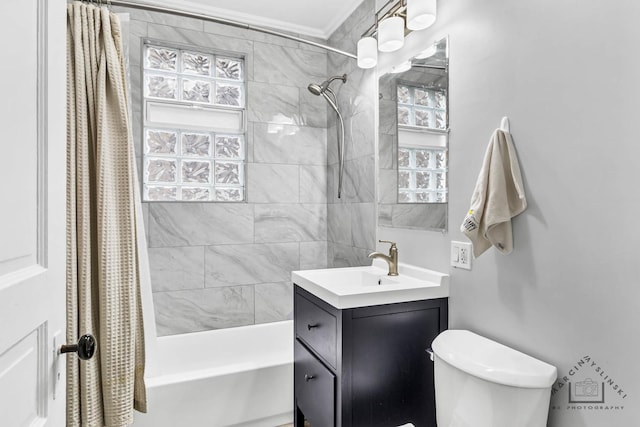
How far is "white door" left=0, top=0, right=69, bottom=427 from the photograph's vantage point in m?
0.64

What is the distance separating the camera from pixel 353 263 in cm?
257

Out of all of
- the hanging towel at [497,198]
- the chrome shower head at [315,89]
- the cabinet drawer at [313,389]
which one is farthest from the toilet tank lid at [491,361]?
the chrome shower head at [315,89]

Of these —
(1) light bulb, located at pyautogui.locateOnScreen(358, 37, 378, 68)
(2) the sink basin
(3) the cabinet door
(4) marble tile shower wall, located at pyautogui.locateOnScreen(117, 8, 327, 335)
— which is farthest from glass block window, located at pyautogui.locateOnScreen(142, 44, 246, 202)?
(3) the cabinet door

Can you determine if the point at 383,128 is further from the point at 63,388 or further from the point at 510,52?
the point at 63,388

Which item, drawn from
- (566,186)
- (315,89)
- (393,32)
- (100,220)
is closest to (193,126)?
(315,89)

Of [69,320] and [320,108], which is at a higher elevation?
[320,108]

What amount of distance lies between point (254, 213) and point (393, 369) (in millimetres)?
1631

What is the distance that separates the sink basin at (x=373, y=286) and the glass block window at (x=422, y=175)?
359mm

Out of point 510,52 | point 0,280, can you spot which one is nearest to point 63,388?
point 0,280

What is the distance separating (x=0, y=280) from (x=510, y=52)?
5.21 ft

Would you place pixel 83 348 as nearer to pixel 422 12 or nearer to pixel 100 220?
pixel 100 220

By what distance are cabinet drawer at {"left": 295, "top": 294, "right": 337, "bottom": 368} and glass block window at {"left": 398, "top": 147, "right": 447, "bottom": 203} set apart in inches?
29.4

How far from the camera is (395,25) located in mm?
1792

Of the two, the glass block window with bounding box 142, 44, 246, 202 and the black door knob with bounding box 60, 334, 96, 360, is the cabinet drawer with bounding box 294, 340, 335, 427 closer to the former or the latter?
the black door knob with bounding box 60, 334, 96, 360
